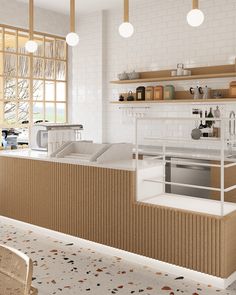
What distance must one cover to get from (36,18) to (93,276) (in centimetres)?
482

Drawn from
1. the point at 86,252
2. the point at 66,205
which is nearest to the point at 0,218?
the point at 66,205

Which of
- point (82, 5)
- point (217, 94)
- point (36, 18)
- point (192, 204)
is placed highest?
point (82, 5)

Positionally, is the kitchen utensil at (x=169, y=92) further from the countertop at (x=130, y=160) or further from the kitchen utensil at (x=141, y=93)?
the countertop at (x=130, y=160)

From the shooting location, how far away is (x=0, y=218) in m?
5.45

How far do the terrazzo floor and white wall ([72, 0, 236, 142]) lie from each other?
9.47ft

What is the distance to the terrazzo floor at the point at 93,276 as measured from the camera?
3.35 m

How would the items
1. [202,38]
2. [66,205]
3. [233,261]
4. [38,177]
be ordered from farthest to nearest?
[202,38]
[38,177]
[66,205]
[233,261]

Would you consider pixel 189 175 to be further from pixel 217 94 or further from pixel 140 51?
pixel 140 51

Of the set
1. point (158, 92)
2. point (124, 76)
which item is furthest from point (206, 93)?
point (124, 76)

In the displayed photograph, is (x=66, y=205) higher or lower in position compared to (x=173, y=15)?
lower

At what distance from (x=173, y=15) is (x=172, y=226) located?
12.5 feet

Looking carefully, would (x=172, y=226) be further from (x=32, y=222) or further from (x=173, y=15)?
(x=173, y=15)

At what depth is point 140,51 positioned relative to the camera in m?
6.78

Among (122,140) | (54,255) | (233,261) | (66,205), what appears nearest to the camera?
(233,261)
